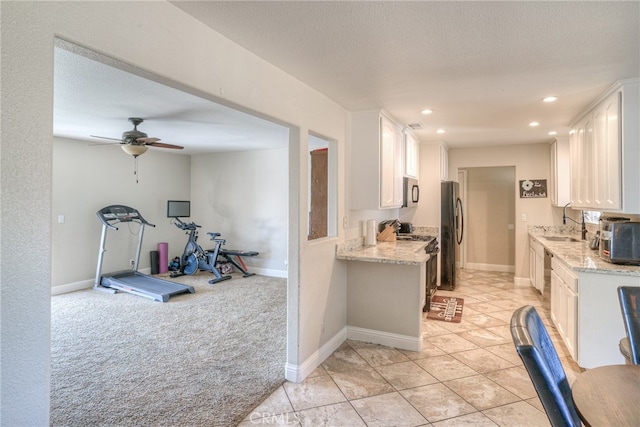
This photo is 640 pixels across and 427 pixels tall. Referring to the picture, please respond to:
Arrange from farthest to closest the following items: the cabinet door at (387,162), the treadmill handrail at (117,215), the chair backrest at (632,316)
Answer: the treadmill handrail at (117,215) → the cabinet door at (387,162) → the chair backrest at (632,316)

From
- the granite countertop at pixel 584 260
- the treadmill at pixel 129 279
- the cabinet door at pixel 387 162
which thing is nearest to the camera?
the granite countertop at pixel 584 260

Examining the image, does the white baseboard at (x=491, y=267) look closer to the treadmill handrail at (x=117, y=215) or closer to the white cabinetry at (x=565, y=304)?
the white cabinetry at (x=565, y=304)

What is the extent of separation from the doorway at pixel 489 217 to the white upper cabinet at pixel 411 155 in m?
2.12

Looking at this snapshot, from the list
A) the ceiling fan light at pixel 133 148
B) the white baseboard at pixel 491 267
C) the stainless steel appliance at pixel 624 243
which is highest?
the ceiling fan light at pixel 133 148

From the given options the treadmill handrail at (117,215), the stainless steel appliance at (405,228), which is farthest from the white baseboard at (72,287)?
the stainless steel appliance at (405,228)

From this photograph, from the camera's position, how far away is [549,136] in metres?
5.11

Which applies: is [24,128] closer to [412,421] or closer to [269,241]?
[412,421]

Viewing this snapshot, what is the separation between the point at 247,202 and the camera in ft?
22.7

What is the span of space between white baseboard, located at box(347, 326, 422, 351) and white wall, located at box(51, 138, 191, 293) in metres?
4.70

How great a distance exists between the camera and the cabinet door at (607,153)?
9.30 ft

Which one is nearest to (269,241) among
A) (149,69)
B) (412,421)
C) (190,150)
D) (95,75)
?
(190,150)

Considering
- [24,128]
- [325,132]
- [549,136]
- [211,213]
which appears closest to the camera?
[24,128]

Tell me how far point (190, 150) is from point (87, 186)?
1.90 m

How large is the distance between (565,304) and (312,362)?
A: 2.42 meters
